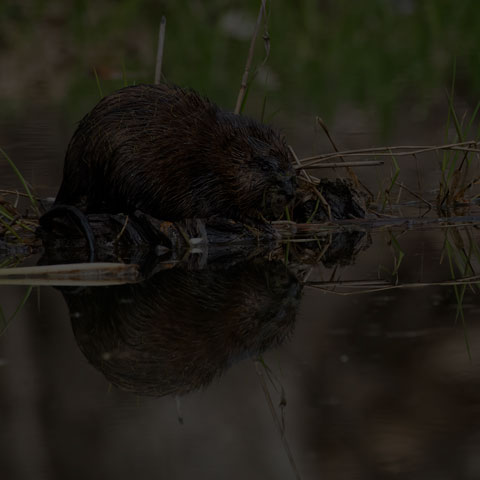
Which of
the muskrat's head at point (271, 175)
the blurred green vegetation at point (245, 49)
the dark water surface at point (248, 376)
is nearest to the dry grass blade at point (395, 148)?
the muskrat's head at point (271, 175)

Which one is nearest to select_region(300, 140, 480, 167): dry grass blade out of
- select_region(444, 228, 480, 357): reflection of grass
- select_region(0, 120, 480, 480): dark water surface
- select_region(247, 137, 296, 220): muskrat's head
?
select_region(247, 137, 296, 220): muskrat's head

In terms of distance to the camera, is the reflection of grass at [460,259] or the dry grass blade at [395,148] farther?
the dry grass blade at [395,148]

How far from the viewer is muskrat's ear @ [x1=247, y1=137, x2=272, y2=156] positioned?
Answer: 399 cm

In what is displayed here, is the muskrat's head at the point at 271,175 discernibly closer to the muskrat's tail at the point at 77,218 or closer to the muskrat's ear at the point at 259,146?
the muskrat's ear at the point at 259,146

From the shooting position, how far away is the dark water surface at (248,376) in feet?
6.43

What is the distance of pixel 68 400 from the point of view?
232 centimetres

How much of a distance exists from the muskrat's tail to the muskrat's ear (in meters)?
0.64

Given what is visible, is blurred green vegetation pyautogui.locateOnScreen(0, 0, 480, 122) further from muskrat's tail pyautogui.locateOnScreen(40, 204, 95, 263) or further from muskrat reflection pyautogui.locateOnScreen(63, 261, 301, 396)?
muskrat reflection pyautogui.locateOnScreen(63, 261, 301, 396)

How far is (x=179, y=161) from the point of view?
3984 millimetres

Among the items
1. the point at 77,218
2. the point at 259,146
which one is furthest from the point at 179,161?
the point at 77,218

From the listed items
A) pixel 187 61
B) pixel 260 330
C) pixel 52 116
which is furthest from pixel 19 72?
pixel 260 330

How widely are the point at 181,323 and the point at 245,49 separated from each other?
7108 millimetres

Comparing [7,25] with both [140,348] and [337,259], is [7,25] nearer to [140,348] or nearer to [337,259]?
[337,259]

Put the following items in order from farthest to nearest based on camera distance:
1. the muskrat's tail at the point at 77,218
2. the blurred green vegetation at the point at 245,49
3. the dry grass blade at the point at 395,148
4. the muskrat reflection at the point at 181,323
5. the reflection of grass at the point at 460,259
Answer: the blurred green vegetation at the point at 245,49 → the dry grass blade at the point at 395,148 → the muskrat's tail at the point at 77,218 → the reflection of grass at the point at 460,259 → the muskrat reflection at the point at 181,323
